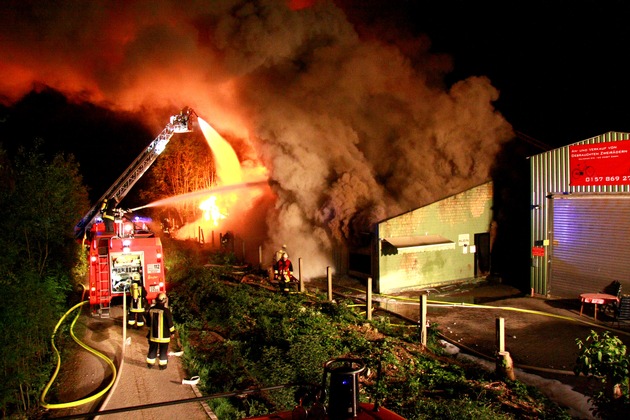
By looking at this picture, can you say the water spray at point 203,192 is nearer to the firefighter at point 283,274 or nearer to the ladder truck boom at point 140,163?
the ladder truck boom at point 140,163

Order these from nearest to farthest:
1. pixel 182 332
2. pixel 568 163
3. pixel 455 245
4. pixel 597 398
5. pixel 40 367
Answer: pixel 597 398 < pixel 40 367 < pixel 182 332 < pixel 568 163 < pixel 455 245

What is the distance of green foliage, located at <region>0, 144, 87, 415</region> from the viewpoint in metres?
6.07

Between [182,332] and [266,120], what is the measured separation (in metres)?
10.8

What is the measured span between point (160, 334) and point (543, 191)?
Result: 1321 cm

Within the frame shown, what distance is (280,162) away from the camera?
18.5 meters

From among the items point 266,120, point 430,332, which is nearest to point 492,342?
point 430,332

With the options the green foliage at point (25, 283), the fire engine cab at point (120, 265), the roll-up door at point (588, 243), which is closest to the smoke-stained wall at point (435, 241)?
the roll-up door at point (588, 243)

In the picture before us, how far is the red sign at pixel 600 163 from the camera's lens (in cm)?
1320

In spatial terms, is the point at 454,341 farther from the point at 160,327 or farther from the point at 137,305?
the point at 137,305

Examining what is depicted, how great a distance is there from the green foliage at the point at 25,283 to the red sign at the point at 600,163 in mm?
14986

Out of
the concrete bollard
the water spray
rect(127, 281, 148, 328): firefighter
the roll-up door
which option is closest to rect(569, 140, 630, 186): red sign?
the roll-up door

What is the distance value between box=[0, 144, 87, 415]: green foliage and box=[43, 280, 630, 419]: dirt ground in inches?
23.5

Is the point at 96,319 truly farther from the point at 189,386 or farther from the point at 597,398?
the point at 597,398

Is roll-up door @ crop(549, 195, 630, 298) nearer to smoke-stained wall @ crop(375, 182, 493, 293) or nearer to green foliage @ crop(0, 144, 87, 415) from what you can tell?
smoke-stained wall @ crop(375, 182, 493, 293)
